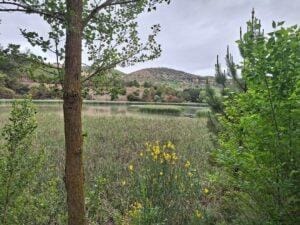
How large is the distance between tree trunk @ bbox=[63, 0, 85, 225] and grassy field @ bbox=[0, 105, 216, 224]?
0.96 ft

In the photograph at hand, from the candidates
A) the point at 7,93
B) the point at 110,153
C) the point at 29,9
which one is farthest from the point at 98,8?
the point at 7,93

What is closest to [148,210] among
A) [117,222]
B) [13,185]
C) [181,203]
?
[117,222]

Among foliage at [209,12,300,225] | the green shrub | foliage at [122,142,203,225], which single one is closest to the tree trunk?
foliage at [209,12,300,225]

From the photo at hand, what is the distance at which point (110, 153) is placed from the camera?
1427cm

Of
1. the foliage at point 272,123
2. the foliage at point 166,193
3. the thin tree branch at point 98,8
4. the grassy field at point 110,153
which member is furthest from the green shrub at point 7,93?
the foliage at point 272,123

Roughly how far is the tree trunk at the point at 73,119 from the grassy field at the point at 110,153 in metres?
0.29

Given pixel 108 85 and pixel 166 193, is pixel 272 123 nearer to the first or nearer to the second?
pixel 108 85

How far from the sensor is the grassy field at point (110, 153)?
8531mm

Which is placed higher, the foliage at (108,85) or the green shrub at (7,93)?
the foliage at (108,85)

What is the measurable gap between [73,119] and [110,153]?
10.1 metres

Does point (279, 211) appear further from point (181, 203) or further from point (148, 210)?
point (181, 203)

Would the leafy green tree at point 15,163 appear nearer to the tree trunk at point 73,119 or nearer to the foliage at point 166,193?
the tree trunk at point 73,119

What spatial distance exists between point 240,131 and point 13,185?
9.89ft

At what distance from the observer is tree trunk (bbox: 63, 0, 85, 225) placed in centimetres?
423
